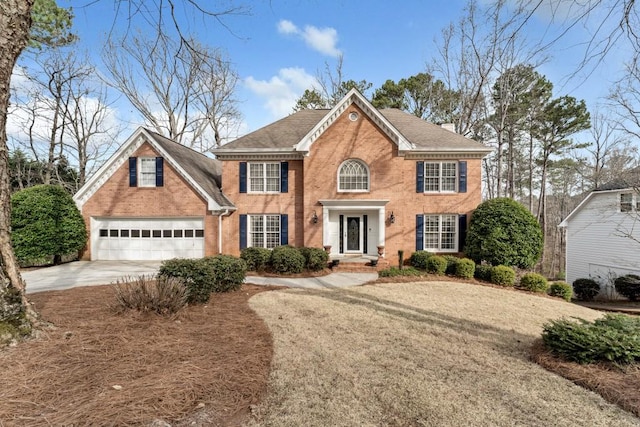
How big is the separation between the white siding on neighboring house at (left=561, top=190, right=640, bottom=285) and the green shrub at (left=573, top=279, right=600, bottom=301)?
4.37 ft

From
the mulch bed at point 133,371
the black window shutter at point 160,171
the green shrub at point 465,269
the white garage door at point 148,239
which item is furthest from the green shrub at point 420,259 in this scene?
the black window shutter at point 160,171

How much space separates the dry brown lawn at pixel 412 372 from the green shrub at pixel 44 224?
471 inches

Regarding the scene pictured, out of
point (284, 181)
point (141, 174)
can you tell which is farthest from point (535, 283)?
point (141, 174)

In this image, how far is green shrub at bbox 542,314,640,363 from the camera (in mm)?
4031

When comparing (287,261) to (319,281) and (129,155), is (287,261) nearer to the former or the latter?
(319,281)

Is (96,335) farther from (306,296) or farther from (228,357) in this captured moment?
(306,296)

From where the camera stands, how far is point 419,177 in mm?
15016

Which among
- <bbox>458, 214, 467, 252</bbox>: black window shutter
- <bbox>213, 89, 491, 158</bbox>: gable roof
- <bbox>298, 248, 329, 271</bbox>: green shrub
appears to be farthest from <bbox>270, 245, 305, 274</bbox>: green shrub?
<bbox>458, 214, 467, 252</bbox>: black window shutter

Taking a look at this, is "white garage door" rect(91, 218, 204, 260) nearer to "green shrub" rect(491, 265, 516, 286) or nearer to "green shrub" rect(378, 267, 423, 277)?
"green shrub" rect(378, 267, 423, 277)

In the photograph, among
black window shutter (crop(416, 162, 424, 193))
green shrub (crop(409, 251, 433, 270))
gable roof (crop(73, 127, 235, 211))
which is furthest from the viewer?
black window shutter (crop(416, 162, 424, 193))

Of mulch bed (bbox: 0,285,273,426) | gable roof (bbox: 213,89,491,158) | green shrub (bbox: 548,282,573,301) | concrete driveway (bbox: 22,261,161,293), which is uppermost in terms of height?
gable roof (bbox: 213,89,491,158)

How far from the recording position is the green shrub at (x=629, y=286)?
609 inches

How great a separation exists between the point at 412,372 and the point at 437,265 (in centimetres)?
949

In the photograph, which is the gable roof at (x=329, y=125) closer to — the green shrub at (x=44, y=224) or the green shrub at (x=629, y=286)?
the green shrub at (x=44, y=224)
